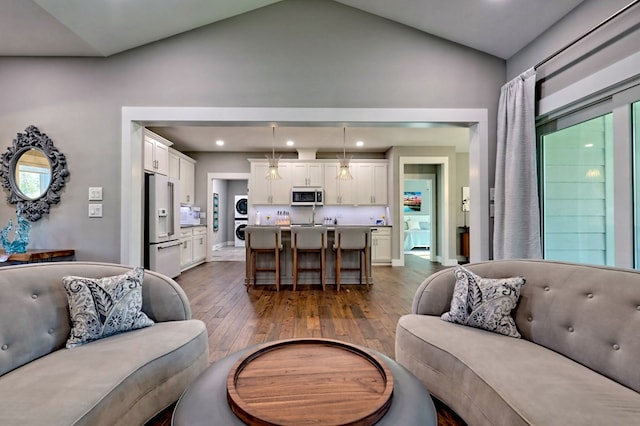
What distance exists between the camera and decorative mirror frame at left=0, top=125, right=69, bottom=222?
3045 millimetres

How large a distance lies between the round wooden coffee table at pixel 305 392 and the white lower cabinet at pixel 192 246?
5.10m

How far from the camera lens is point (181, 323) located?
1858 millimetres

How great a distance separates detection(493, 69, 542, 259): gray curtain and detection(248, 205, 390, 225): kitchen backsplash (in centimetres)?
424

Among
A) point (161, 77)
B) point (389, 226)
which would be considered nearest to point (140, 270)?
point (161, 77)

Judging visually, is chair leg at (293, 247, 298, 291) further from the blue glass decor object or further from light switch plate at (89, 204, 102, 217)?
the blue glass decor object

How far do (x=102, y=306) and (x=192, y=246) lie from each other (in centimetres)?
500

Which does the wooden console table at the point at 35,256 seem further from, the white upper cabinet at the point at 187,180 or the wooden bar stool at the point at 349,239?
the white upper cabinet at the point at 187,180

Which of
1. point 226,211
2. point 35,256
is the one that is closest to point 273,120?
point 35,256

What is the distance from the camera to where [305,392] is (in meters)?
1.06

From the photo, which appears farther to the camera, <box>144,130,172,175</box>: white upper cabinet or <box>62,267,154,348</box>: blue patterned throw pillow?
<box>144,130,172,175</box>: white upper cabinet

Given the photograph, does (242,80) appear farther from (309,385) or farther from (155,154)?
(309,385)

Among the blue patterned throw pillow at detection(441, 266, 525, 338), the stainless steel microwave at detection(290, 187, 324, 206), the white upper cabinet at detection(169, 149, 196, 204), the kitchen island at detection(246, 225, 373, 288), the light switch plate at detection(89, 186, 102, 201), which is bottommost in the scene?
the kitchen island at detection(246, 225, 373, 288)

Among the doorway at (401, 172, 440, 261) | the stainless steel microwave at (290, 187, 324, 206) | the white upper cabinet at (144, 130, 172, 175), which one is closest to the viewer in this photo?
the white upper cabinet at (144, 130, 172, 175)

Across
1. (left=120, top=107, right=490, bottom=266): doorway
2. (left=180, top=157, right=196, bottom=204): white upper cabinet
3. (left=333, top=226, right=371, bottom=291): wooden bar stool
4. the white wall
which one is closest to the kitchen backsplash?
(left=180, top=157, right=196, bottom=204): white upper cabinet
